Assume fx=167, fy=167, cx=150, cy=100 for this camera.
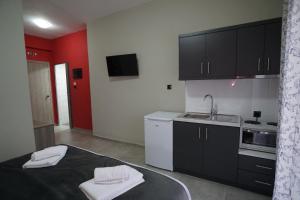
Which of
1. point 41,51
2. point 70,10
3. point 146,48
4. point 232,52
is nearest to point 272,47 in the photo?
point 232,52

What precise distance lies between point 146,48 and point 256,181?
9.40 feet

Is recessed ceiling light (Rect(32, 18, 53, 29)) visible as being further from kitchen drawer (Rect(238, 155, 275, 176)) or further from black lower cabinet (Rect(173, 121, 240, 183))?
kitchen drawer (Rect(238, 155, 275, 176))

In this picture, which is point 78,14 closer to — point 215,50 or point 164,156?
point 215,50

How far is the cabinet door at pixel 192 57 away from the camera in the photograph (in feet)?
8.23

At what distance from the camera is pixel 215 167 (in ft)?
7.71

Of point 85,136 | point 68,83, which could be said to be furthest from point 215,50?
point 68,83

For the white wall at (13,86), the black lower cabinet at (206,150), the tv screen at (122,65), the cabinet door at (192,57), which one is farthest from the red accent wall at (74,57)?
the black lower cabinet at (206,150)

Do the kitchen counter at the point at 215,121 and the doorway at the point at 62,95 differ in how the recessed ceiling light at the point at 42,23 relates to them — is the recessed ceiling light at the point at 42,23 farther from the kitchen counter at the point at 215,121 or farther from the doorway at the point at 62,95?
the kitchen counter at the point at 215,121

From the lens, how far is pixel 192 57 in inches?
102

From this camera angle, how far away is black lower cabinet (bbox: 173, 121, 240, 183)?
7.30ft

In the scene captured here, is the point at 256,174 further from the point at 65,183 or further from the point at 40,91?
the point at 40,91

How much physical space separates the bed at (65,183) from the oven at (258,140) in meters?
1.36

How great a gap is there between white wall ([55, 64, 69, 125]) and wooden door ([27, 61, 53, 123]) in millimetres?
284

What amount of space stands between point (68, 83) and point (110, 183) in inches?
187
